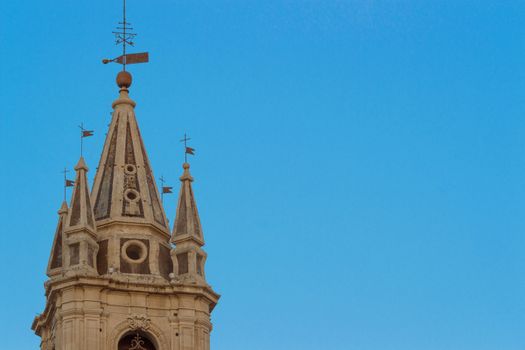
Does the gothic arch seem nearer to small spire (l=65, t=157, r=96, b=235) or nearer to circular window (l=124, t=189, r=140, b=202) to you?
small spire (l=65, t=157, r=96, b=235)

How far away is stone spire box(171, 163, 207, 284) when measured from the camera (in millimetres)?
53500

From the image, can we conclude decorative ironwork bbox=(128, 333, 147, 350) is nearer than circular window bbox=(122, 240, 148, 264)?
Yes

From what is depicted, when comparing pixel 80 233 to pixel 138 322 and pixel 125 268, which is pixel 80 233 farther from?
pixel 138 322

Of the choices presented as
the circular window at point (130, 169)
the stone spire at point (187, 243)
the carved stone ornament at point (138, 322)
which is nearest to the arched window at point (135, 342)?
the carved stone ornament at point (138, 322)

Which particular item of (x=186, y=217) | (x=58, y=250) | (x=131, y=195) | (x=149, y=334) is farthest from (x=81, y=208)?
(x=149, y=334)

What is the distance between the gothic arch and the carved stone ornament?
0.08 meters

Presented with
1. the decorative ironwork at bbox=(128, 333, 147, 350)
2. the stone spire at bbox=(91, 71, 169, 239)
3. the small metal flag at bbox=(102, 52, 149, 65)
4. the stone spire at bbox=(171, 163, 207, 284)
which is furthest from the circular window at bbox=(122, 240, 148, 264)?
the small metal flag at bbox=(102, 52, 149, 65)

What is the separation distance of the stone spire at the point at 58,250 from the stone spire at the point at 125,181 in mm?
2554

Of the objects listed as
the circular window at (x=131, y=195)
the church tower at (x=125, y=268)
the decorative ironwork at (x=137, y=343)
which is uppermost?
the circular window at (x=131, y=195)

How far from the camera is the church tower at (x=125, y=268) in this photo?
169ft

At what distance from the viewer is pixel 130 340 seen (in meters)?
52.2

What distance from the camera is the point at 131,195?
55281 millimetres

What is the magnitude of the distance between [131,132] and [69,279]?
8.40 meters

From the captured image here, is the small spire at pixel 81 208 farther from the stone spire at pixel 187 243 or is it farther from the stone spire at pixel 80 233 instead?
the stone spire at pixel 187 243
